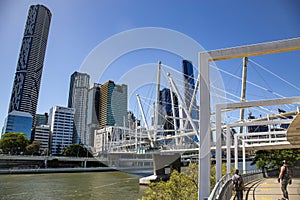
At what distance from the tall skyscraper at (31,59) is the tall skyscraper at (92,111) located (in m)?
33.2

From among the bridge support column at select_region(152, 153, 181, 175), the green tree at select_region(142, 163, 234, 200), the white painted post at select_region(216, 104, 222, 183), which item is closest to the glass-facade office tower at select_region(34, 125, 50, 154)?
the bridge support column at select_region(152, 153, 181, 175)

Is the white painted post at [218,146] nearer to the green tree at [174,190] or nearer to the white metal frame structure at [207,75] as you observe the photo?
the green tree at [174,190]

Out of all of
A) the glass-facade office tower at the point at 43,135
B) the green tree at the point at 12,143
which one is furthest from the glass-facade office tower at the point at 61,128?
the green tree at the point at 12,143

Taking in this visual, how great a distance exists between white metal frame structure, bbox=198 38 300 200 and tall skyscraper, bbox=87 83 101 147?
173 feet

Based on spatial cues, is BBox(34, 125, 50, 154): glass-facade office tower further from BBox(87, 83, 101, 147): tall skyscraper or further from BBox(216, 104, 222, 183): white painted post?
BBox(216, 104, 222, 183): white painted post

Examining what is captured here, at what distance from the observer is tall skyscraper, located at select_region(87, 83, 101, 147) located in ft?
220

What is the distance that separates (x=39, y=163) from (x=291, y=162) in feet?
208

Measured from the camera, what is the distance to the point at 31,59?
395 ft

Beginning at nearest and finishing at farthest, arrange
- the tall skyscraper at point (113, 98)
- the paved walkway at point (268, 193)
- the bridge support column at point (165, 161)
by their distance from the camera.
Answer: the paved walkway at point (268, 193)
the bridge support column at point (165, 161)
the tall skyscraper at point (113, 98)

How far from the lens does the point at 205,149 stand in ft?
22.5

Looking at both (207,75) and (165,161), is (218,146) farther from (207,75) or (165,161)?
(165,161)

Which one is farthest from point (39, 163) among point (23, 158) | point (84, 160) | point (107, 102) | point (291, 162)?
point (291, 162)

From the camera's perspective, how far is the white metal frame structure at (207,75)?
641 centimetres

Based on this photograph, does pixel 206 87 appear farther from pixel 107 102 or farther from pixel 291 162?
pixel 107 102
